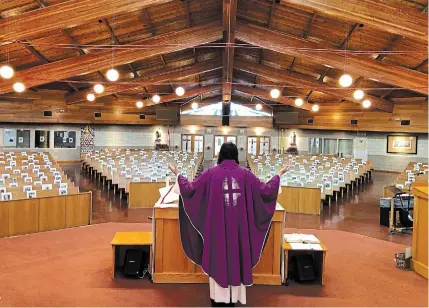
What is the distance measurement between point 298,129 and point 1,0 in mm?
18119

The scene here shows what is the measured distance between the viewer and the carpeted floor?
378cm

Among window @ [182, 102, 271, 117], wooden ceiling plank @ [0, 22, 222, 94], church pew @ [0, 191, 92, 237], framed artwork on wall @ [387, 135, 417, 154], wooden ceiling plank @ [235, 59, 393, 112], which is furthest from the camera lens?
window @ [182, 102, 271, 117]

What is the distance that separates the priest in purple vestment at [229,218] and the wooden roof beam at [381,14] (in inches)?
219

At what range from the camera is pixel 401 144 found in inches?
742

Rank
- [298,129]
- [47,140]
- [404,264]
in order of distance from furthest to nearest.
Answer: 1. [298,129]
2. [47,140]
3. [404,264]

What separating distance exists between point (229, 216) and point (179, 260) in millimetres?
1011

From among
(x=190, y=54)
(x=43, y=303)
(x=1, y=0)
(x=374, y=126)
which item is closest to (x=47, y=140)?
(x=190, y=54)

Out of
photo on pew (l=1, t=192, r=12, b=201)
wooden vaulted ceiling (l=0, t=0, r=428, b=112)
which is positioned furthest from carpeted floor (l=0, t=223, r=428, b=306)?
wooden vaulted ceiling (l=0, t=0, r=428, b=112)

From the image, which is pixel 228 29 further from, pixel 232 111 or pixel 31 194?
pixel 232 111

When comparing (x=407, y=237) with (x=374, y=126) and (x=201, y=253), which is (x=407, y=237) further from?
(x=374, y=126)

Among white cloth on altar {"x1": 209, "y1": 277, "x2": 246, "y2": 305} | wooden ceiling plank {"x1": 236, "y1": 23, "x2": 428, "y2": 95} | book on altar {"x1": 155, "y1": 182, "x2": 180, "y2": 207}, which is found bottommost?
white cloth on altar {"x1": 209, "y1": 277, "x2": 246, "y2": 305}

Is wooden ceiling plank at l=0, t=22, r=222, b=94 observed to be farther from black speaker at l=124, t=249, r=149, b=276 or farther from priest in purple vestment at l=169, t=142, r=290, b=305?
priest in purple vestment at l=169, t=142, r=290, b=305

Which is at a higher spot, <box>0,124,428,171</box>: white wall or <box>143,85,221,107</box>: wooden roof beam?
<box>143,85,221,107</box>: wooden roof beam

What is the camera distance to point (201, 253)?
3.82m
